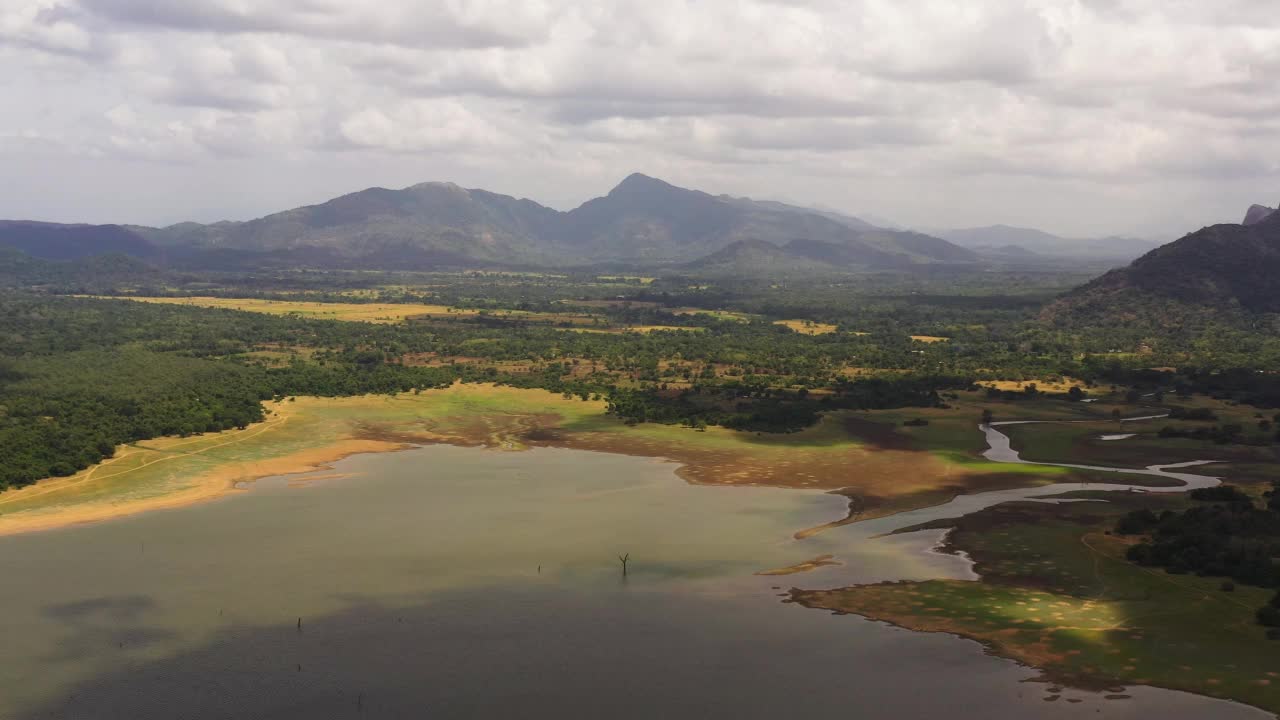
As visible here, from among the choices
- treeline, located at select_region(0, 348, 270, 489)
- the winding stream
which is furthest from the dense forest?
Answer: the winding stream

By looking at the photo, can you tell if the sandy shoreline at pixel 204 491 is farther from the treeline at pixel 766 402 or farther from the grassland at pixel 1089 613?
the grassland at pixel 1089 613

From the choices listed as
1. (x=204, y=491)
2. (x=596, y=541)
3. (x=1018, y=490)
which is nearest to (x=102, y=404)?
(x=204, y=491)

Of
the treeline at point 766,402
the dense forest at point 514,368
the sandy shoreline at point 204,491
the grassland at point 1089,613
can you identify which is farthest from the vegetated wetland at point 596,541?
the dense forest at point 514,368

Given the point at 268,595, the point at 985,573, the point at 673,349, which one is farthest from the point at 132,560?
the point at 673,349

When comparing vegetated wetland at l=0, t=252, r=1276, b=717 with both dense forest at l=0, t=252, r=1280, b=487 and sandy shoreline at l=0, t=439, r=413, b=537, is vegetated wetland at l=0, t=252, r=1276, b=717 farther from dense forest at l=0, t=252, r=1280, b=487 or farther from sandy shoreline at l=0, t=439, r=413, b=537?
dense forest at l=0, t=252, r=1280, b=487

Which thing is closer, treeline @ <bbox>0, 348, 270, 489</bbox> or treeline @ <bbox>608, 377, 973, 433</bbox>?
treeline @ <bbox>0, 348, 270, 489</bbox>

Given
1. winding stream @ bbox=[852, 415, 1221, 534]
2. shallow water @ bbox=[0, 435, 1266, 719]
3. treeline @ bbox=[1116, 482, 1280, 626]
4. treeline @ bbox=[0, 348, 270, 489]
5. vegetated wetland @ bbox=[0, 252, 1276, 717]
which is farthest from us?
treeline @ bbox=[0, 348, 270, 489]

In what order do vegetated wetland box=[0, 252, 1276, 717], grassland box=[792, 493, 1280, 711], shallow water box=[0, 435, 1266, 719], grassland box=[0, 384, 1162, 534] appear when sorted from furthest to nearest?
1. grassland box=[0, 384, 1162, 534]
2. vegetated wetland box=[0, 252, 1276, 717]
3. grassland box=[792, 493, 1280, 711]
4. shallow water box=[0, 435, 1266, 719]
